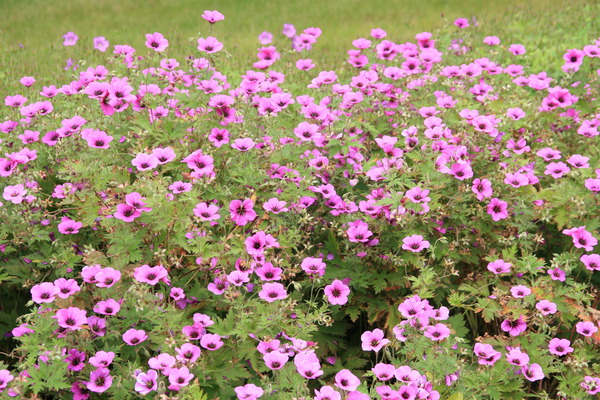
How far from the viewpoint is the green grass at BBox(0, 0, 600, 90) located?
6941 mm

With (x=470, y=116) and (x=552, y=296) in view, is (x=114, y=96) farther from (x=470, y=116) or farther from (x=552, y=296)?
(x=552, y=296)

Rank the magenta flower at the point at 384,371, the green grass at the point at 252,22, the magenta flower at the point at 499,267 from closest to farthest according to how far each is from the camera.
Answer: the magenta flower at the point at 384,371
the magenta flower at the point at 499,267
the green grass at the point at 252,22

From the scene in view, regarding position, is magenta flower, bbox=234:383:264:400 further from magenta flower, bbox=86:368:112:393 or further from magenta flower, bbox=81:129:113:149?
magenta flower, bbox=81:129:113:149

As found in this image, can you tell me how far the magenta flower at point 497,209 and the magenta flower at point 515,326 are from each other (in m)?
0.51

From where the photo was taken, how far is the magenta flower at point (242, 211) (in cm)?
273

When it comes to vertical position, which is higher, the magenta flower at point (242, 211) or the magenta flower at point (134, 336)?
the magenta flower at point (242, 211)

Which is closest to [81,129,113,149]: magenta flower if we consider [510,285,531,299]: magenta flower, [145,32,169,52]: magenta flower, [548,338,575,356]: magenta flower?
[145,32,169,52]: magenta flower

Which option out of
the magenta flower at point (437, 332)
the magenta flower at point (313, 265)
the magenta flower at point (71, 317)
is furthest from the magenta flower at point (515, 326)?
the magenta flower at point (71, 317)

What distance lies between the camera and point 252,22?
870 cm

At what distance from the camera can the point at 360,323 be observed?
325 cm

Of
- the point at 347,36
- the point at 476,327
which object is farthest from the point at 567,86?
the point at 347,36

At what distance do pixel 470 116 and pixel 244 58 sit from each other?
12.8 feet

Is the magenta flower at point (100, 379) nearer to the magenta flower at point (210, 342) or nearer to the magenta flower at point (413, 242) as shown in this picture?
the magenta flower at point (210, 342)

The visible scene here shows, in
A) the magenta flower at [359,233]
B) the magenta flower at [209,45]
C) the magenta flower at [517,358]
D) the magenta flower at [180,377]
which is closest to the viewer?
the magenta flower at [180,377]
